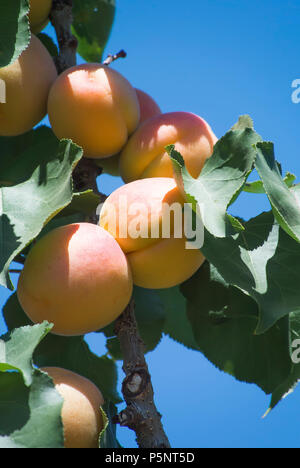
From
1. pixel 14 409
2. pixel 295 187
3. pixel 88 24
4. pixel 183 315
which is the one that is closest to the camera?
pixel 14 409

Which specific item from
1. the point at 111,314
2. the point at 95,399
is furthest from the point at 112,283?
the point at 95,399

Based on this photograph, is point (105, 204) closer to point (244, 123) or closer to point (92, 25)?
point (244, 123)

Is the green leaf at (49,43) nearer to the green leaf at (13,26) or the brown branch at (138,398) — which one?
the green leaf at (13,26)

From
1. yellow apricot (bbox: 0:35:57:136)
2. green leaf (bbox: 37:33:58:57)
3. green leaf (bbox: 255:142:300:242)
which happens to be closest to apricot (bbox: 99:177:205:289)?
green leaf (bbox: 255:142:300:242)

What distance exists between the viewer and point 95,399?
0.97m

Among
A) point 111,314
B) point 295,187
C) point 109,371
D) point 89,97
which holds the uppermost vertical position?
point 89,97

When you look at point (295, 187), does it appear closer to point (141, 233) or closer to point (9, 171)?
point (141, 233)

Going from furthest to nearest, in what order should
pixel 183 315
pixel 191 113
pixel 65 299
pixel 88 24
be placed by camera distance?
pixel 88 24 < pixel 183 315 < pixel 191 113 < pixel 65 299

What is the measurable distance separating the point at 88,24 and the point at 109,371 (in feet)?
2.49

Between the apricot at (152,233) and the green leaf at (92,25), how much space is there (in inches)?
23.5

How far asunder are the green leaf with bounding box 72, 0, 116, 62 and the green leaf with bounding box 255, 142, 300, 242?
688mm

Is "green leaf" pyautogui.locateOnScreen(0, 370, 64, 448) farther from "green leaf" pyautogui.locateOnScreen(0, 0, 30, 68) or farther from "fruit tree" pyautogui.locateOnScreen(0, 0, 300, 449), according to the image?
"green leaf" pyautogui.locateOnScreen(0, 0, 30, 68)

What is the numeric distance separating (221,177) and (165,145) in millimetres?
176

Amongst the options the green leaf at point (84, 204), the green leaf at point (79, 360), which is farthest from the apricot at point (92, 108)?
the green leaf at point (79, 360)
